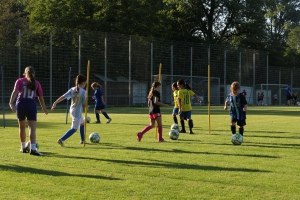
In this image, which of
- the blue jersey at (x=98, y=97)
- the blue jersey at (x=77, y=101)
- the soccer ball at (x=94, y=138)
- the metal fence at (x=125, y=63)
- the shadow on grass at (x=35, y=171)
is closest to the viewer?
the shadow on grass at (x=35, y=171)

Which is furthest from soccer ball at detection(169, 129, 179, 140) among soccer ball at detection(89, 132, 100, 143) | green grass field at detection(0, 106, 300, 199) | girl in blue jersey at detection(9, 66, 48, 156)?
girl in blue jersey at detection(9, 66, 48, 156)

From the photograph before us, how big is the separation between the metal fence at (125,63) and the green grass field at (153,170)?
2641 centimetres

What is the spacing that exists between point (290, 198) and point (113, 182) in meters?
2.69

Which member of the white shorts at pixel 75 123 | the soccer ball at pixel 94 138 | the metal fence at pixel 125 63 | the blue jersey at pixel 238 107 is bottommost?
the soccer ball at pixel 94 138

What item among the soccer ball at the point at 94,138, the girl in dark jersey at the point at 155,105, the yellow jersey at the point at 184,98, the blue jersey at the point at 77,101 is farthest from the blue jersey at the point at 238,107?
the blue jersey at the point at 77,101

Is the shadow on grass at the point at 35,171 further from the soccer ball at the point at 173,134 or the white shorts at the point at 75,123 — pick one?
the soccer ball at the point at 173,134

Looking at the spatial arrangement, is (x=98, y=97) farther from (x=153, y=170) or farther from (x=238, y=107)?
(x=153, y=170)

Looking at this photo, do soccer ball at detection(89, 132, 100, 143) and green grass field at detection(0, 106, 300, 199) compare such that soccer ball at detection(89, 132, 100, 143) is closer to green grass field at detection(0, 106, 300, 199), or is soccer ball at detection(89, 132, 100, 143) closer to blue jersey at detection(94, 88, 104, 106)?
green grass field at detection(0, 106, 300, 199)

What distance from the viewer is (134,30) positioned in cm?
5697

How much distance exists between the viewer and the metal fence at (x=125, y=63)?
39.9 meters

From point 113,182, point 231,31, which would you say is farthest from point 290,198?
point 231,31

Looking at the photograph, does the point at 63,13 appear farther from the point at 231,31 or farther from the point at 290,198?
the point at 290,198

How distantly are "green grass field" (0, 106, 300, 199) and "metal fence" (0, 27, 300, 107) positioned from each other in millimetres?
26410

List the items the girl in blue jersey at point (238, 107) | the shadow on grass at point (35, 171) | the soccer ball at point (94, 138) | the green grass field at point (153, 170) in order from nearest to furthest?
the green grass field at point (153, 170)
the shadow on grass at point (35, 171)
the soccer ball at point (94, 138)
the girl in blue jersey at point (238, 107)
